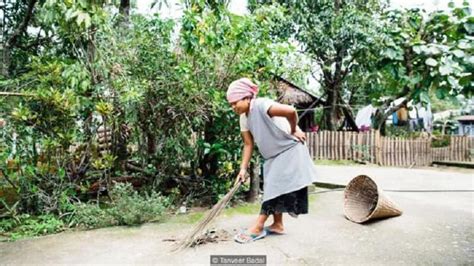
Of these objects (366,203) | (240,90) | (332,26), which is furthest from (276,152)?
(332,26)

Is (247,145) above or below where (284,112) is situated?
below

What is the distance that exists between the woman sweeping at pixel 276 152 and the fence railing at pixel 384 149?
30.5ft

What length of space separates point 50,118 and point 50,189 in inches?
31.5

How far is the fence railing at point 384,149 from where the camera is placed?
1172 centimetres

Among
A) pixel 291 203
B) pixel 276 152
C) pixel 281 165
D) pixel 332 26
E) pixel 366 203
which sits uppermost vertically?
pixel 332 26

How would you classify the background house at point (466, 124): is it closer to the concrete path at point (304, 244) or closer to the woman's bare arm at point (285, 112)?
the concrete path at point (304, 244)

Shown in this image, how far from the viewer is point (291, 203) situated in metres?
3.18

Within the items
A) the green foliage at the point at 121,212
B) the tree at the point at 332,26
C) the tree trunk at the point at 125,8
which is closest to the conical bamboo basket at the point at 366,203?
the green foliage at the point at 121,212

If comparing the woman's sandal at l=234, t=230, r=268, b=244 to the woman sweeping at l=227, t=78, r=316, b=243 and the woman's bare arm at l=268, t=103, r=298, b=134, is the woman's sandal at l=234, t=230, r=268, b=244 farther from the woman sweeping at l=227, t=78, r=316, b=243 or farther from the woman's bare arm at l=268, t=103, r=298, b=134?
the woman's bare arm at l=268, t=103, r=298, b=134

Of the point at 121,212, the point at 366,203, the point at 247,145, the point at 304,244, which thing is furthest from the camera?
the point at 366,203

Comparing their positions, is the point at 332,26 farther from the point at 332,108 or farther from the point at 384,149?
the point at 384,149

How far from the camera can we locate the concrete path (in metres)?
2.78

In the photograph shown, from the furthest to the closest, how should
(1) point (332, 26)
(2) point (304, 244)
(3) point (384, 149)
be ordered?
(3) point (384, 149)
(1) point (332, 26)
(2) point (304, 244)

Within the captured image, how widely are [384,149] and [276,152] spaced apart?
9599 millimetres
